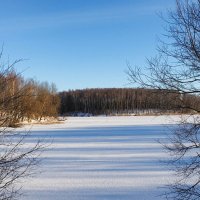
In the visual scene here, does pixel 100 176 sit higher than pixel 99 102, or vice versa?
pixel 99 102

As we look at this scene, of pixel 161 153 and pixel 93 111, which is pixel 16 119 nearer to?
pixel 161 153

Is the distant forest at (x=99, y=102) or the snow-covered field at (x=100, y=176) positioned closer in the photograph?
the snow-covered field at (x=100, y=176)

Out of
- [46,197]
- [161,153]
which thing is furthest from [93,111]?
[46,197]

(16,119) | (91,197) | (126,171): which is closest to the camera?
(16,119)

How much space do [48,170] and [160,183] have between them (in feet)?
12.0

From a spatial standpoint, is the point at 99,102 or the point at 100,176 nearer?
the point at 100,176

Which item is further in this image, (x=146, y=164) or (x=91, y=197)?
(x=146, y=164)

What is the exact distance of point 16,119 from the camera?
4883 mm

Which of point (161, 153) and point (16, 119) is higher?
point (16, 119)

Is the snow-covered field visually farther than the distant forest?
No

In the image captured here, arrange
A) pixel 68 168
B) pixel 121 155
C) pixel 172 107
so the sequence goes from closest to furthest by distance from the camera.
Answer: pixel 172 107 → pixel 68 168 → pixel 121 155

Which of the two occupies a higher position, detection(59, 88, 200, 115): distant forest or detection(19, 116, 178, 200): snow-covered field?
detection(59, 88, 200, 115): distant forest

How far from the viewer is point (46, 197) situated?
8906 mm

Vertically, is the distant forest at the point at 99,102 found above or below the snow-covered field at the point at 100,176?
above
